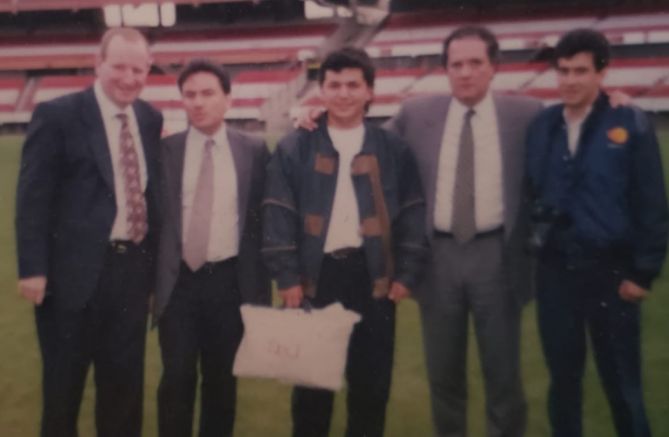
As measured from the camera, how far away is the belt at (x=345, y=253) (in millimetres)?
2693

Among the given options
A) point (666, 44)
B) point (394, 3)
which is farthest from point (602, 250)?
point (394, 3)

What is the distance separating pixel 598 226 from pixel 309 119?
3.78ft

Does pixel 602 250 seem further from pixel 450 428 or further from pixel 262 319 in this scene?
pixel 262 319

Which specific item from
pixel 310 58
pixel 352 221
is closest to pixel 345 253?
pixel 352 221

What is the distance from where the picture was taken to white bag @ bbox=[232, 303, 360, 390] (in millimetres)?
2617

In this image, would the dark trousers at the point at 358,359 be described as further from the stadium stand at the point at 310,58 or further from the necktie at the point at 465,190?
the stadium stand at the point at 310,58

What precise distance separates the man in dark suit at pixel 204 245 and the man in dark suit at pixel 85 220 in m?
0.12

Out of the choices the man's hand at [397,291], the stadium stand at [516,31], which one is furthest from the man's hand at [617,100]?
the stadium stand at [516,31]

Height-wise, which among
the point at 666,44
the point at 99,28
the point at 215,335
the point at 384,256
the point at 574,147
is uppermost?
the point at 99,28

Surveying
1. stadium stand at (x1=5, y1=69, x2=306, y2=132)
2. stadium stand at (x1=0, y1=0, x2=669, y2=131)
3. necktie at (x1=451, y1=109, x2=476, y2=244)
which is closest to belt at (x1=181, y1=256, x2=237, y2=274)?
necktie at (x1=451, y1=109, x2=476, y2=244)

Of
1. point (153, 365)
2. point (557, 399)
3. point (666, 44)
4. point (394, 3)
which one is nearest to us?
point (557, 399)

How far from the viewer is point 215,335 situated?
2871 mm

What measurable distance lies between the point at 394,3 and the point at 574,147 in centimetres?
2395

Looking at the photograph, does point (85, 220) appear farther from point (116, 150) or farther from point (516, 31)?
point (516, 31)
